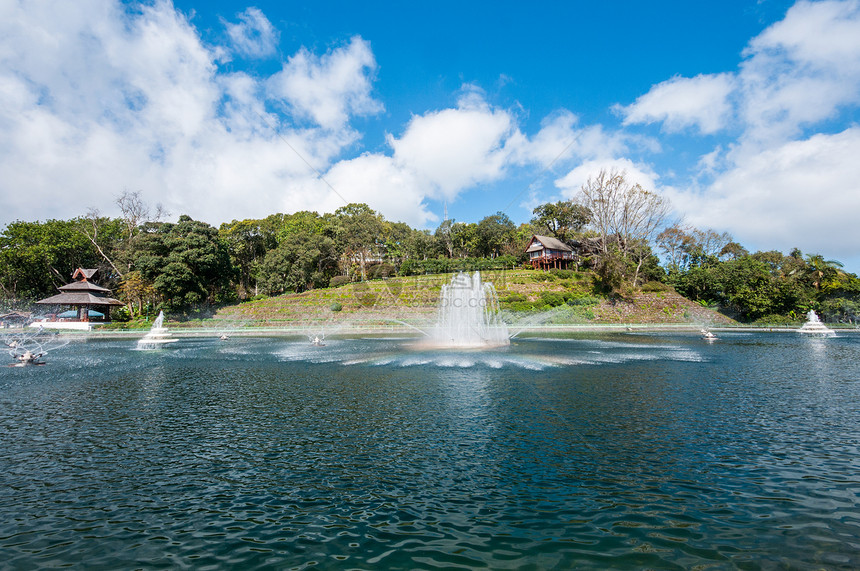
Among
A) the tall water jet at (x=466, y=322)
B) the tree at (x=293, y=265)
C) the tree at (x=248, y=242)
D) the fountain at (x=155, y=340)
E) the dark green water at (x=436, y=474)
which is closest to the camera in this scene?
the dark green water at (x=436, y=474)

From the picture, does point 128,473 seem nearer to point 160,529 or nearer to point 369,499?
point 160,529

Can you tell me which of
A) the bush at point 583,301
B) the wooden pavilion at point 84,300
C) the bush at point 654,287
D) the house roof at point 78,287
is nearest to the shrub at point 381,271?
the bush at point 583,301

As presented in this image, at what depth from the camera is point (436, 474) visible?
8172 mm

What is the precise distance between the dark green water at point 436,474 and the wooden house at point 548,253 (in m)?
56.6

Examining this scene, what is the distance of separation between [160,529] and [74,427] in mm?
7794

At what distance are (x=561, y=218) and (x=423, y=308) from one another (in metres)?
41.6

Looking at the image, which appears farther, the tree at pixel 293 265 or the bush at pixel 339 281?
the bush at pixel 339 281

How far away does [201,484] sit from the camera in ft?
26.2

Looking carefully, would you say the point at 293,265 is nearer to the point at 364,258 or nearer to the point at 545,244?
the point at 364,258

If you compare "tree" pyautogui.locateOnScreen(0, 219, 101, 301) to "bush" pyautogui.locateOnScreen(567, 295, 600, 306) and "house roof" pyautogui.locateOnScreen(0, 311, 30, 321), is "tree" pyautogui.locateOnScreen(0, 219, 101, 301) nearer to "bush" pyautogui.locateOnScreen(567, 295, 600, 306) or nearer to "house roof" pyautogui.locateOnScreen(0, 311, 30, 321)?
"house roof" pyautogui.locateOnScreen(0, 311, 30, 321)

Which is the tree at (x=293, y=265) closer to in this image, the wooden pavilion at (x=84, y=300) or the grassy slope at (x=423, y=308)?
the grassy slope at (x=423, y=308)

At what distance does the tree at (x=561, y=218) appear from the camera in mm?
81812

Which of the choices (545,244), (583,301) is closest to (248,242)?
(545,244)

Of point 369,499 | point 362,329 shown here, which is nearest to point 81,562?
point 369,499
